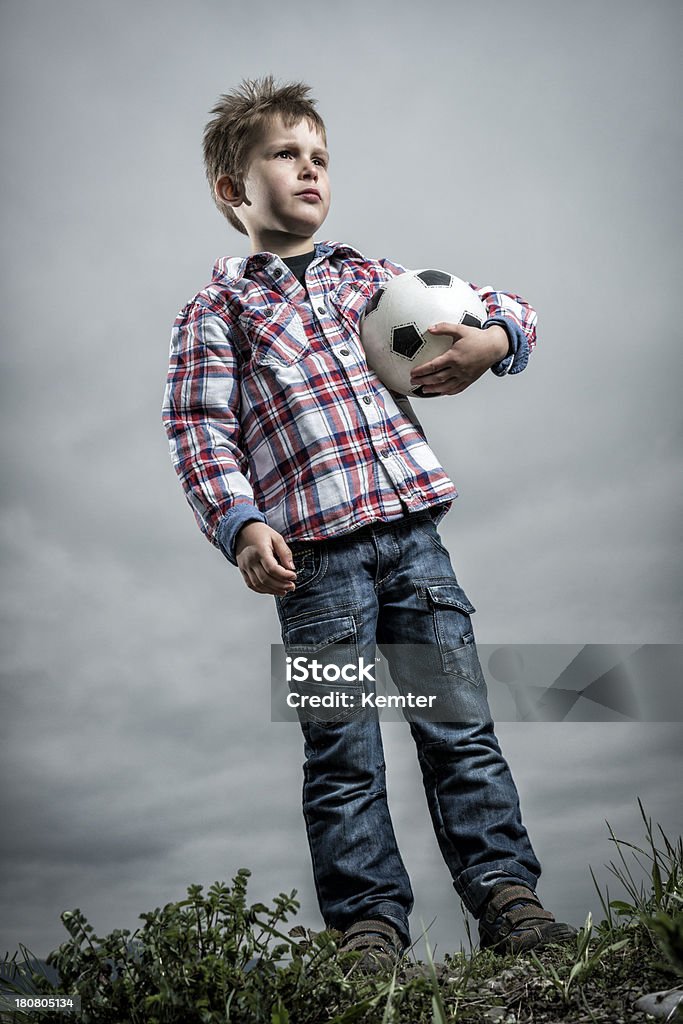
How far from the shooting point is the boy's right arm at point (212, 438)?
7.42 feet

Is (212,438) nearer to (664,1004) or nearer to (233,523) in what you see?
(233,523)

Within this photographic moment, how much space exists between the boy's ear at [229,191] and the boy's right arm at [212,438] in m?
0.43

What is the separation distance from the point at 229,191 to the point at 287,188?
27 centimetres

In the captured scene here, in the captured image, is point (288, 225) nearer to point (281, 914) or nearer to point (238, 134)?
point (238, 134)

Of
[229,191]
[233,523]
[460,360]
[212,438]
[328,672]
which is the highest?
[229,191]

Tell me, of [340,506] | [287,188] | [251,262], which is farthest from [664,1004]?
[287,188]

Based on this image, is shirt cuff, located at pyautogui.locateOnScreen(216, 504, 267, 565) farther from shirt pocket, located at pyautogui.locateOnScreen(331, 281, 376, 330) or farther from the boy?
shirt pocket, located at pyautogui.locateOnScreen(331, 281, 376, 330)

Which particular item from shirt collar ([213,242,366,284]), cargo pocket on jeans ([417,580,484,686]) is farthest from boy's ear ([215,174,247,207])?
cargo pocket on jeans ([417,580,484,686])

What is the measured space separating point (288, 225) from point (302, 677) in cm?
131

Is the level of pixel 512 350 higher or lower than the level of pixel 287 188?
lower

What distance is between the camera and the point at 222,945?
5.07 feet

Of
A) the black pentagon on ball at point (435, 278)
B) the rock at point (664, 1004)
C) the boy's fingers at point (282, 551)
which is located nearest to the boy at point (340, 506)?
the boy's fingers at point (282, 551)

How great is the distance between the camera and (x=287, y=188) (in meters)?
2.62

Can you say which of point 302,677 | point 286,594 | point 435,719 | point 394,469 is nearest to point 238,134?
point 394,469
